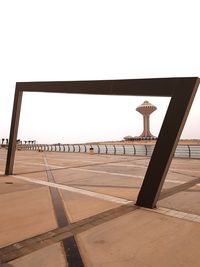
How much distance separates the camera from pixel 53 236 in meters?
4.73

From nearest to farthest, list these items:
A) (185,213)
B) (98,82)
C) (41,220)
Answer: (41,220)
(185,213)
(98,82)

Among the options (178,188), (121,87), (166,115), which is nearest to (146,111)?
(178,188)

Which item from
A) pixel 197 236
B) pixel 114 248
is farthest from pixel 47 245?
pixel 197 236

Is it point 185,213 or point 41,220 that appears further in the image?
point 185,213

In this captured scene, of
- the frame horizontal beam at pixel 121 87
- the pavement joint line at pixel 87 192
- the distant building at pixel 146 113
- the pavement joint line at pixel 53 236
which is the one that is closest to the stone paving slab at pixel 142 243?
the pavement joint line at pixel 53 236

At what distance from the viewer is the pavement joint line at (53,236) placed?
13.5ft

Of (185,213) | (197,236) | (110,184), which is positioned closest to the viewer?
(197,236)

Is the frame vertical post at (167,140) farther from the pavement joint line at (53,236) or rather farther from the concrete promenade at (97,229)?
the pavement joint line at (53,236)

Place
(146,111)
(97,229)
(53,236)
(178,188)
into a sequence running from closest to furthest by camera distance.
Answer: (53,236)
(97,229)
(178,188)
(146,111)

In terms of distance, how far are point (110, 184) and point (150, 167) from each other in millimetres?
3373

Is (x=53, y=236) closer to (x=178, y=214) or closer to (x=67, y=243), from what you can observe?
(x=67, y=243)

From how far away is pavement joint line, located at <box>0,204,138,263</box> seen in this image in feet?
13.5

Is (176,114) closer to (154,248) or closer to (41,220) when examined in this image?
(154,248)

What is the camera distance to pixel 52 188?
9.27 m
